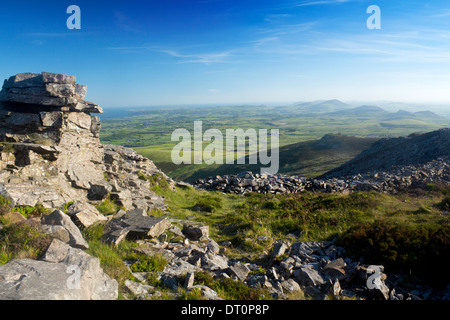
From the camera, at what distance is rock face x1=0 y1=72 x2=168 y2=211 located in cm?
1222

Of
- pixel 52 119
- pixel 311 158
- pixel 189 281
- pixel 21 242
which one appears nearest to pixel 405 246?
pixel 189 281

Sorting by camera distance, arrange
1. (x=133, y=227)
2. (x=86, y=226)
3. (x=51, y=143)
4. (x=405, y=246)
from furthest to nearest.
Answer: (x=51, y=143)
(x=133, y=227)
(x=86, y=226)
(x=405, y=246)

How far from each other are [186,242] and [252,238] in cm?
334

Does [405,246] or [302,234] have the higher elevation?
[405,246]

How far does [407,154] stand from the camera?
3769cm

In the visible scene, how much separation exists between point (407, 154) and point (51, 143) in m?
44.1

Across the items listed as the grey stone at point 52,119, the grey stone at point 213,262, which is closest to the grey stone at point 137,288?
the grey stone at point 213,262

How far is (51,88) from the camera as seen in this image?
14766 mm

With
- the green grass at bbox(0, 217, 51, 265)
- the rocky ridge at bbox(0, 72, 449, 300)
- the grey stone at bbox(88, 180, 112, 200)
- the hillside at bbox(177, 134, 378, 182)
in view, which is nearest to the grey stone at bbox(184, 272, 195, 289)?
the rocky ridge at bbox(0, 72, 449, 300)

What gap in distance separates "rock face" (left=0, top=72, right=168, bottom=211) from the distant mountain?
3418 centimetres

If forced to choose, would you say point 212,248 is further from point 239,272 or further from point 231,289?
point 231,289
